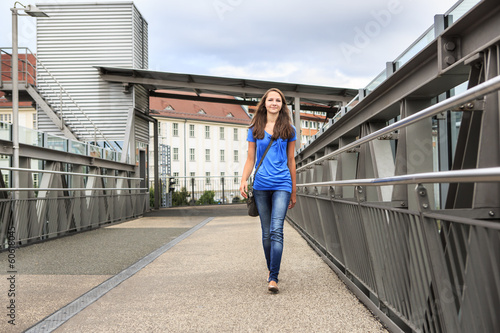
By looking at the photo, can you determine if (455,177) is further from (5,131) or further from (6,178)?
→ (5,131)

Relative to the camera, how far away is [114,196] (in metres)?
14.8

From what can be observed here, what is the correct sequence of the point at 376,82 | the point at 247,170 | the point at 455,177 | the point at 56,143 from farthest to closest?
the point at 56,143, the point at 376,82, the point at 247,170, the point at 455,177

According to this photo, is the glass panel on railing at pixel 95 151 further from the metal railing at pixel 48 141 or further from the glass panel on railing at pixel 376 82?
the glass panel on railing at pixel 376 82

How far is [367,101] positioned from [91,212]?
25.8ft

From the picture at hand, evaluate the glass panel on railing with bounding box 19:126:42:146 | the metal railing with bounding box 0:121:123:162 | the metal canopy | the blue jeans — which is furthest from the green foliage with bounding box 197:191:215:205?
the blue jeans

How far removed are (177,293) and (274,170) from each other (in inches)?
54.5

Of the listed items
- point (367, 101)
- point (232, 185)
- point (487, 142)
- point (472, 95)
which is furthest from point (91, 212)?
point (232, 185)

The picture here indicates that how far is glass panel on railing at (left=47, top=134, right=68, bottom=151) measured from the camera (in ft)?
37.6

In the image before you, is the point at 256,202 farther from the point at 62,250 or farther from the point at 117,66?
the point at 117,66

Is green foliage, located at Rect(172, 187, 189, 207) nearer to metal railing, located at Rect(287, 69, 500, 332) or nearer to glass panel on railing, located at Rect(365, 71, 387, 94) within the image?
glass panel on railing, located at Rect(365, 71, 387, 94)

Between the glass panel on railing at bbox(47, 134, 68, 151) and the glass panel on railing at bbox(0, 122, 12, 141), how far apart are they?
179 cm

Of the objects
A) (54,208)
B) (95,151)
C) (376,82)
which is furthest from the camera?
(95,151)

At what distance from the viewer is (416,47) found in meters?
4.99

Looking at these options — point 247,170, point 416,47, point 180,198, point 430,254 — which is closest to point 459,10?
point 416,47
